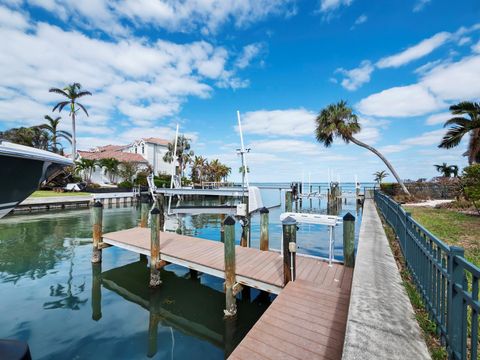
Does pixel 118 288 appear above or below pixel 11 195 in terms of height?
below

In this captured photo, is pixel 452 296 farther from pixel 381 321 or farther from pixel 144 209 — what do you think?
pixel 144 209

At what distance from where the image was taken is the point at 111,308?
6855 millimetres

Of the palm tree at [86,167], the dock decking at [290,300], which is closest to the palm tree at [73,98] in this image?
the palm tree at [86,167]

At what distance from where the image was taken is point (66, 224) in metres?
18.1

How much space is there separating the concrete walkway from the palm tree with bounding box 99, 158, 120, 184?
1701 inches

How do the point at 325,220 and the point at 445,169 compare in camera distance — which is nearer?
the point at 325,220

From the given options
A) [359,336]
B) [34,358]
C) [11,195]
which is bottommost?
[34,358]

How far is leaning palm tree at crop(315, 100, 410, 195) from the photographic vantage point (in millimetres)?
24703

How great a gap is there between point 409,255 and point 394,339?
3313mm

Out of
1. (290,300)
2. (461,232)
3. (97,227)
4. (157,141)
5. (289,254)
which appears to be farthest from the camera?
(157,141)

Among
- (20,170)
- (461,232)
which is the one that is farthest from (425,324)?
(461,232)

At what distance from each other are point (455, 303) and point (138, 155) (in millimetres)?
52463

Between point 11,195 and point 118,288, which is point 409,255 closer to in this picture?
point 11,195

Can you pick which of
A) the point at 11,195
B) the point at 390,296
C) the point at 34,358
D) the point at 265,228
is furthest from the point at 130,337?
the point at 390,296
